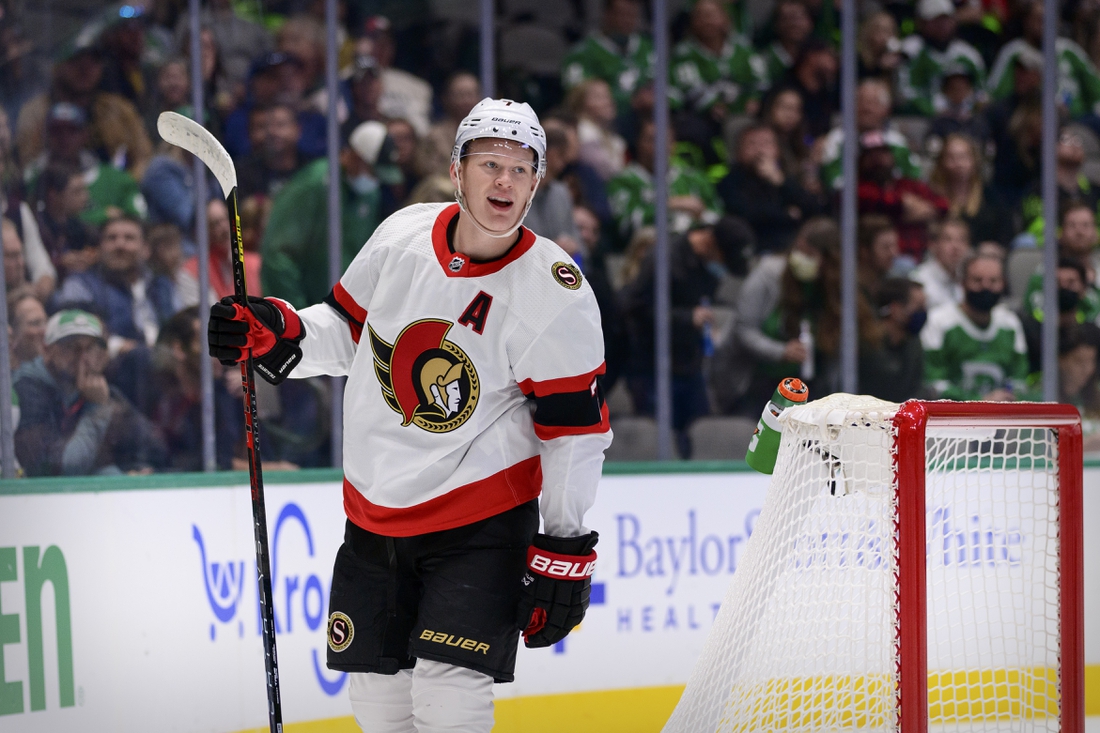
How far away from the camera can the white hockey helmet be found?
1943 millimetres

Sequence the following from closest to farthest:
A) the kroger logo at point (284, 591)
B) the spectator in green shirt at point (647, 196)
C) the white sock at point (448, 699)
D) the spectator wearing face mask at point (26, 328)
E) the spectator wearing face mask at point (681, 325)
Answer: the white sock at point (448, 699) < the spectator wearing face mask at point (26, 328) < the kroger logo at point (284, 591) < the spectator wearing face mask at point (681, 325) < the spectator in green shirt at point (647, 196)

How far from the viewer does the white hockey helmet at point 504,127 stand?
194 centimetres

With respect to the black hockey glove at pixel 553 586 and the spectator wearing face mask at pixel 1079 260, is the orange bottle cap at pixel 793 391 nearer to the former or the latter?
the black hockey glove at pixel 553 586

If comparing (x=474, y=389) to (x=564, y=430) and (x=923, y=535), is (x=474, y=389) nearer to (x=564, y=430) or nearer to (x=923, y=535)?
(x=564, y=430)

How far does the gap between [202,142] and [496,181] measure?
0.58m

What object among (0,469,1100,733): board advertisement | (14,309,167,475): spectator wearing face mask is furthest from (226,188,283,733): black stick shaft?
(14,309,167,475): spectator wearing face mask

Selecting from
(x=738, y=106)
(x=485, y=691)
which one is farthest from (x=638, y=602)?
(x=738, y=106)

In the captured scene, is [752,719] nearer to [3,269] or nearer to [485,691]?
[485,691]

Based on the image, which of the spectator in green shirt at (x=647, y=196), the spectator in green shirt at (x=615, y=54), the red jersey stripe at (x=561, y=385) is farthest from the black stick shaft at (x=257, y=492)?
the spectator in green shirt at (x=615, y=54)

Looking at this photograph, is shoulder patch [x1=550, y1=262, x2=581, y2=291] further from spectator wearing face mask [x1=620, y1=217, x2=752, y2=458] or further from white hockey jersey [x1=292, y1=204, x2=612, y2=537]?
spectator wearing face mask [x1=620, y1=217, x2=752, y2=458]

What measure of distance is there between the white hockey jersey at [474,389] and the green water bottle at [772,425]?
394 mm

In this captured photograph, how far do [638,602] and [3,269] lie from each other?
6.37ft

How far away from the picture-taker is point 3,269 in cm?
273

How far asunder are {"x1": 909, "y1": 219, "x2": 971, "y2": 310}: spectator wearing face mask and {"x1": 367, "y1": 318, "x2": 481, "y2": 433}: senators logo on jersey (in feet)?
8.58
